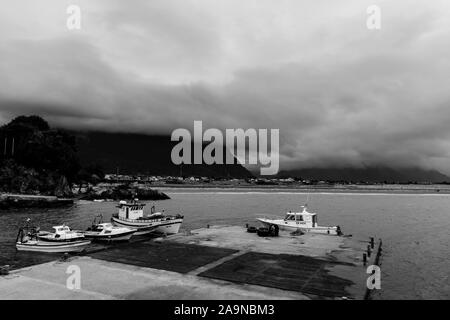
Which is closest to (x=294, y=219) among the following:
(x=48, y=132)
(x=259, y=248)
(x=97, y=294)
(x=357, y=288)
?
(x=259, y=248)

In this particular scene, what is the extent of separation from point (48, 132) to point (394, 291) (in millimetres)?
154295

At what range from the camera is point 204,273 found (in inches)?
1001

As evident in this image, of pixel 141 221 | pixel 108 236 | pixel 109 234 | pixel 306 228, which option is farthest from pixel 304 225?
pixel 108 236

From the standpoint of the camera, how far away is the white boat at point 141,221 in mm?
49719

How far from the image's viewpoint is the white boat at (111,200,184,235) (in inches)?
1957

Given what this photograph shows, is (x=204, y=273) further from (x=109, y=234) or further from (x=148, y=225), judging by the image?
(x=148, y=225)

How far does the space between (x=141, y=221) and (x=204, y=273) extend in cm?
2675

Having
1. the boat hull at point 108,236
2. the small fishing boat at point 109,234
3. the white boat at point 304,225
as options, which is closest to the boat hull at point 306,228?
the white boat at point 304,225

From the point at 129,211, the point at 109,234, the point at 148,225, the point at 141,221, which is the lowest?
the point at 109,234

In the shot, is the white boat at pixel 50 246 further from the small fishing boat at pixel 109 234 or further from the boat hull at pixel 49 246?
the small fishing boat at pixel 109 234

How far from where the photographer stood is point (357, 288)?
75.2ft

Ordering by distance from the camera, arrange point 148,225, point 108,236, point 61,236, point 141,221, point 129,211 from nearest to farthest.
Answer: point 61,236 → point 108,236 → point 148,225 → point 141,221 → point 129,211

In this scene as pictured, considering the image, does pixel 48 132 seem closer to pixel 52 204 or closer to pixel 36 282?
pixel 52 204

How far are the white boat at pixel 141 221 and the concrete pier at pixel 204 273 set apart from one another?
11744 millimetres
